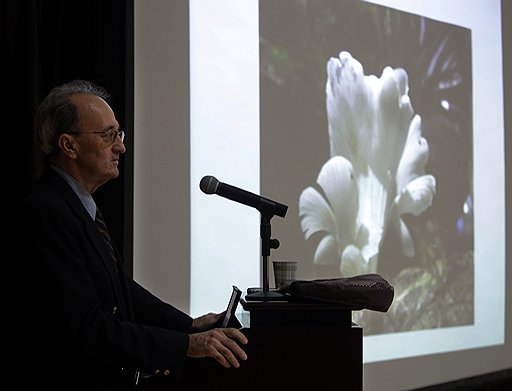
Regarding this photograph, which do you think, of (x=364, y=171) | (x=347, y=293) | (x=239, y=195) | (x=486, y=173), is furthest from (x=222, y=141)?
(x=486, y=173)

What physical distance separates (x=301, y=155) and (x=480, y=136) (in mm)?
1343

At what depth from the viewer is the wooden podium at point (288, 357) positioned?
5.11 ft

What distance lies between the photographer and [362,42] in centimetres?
324

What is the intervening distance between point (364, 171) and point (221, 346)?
73.0 inches

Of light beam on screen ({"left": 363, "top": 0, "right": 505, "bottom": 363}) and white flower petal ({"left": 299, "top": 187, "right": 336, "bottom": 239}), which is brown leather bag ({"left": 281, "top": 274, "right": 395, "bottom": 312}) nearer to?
white flower petal ({"left": 299, "top": 187, "right": 336, "bottom": 239})

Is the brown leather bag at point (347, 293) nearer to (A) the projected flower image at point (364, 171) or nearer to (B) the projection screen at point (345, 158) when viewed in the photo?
(B) the projection screen at point (345, 158)

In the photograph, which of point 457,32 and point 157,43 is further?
point 457,32

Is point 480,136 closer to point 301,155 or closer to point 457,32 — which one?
point 457,32

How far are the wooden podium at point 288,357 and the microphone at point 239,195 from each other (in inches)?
10.4

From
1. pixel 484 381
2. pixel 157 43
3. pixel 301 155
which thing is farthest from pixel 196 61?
pixel 484 381

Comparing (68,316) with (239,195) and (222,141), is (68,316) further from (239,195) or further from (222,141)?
(222,141)

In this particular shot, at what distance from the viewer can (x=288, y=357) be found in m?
1.57

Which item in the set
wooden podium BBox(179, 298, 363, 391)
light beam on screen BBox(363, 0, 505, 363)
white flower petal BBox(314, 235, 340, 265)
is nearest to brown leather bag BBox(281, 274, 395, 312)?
wooden podium BBox(179, 298, 363, 391)

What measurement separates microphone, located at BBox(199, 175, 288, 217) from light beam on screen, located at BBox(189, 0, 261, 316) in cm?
85
